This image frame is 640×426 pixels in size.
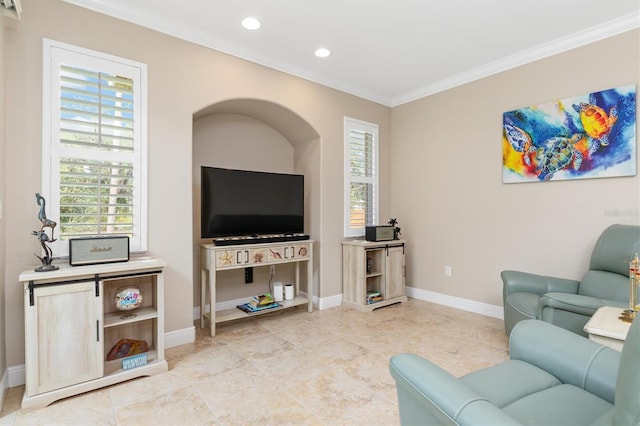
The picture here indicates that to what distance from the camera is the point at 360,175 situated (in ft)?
14.7

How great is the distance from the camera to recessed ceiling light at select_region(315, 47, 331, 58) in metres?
3.33

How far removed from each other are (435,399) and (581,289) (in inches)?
93.3

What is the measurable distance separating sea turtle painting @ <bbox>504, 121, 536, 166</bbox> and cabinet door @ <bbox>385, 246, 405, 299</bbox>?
171cm

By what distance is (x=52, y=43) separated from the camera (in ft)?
7.83

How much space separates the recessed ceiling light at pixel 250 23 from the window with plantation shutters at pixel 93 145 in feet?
3.09

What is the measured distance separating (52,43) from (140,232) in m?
1.49

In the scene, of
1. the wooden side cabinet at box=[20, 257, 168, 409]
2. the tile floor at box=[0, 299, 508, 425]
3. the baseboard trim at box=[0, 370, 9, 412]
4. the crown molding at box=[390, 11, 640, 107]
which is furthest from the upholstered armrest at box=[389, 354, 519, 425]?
the crown molding at box=[390, 11, 640, 107]

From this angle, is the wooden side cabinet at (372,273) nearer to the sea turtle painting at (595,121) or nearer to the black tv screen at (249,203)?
the black tv screen at (249,203)

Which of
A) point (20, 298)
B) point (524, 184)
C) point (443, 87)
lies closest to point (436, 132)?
point (443, 87)

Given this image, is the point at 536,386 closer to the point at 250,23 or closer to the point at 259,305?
the point at 259,305

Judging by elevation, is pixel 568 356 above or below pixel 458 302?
above

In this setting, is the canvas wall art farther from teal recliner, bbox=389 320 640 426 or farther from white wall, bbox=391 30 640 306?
teal recliner, bbox=389 320 640 426

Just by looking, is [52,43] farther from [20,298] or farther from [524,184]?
[524,184]

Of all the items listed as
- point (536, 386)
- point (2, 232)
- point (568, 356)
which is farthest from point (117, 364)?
point (568, 356)
